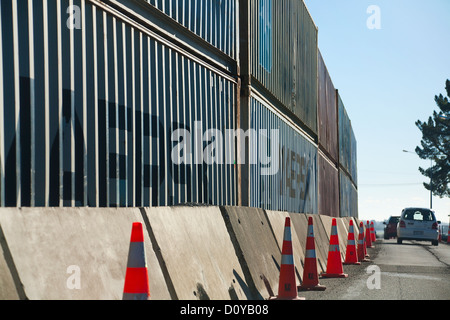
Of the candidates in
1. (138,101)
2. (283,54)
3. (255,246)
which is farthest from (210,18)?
(283,54)

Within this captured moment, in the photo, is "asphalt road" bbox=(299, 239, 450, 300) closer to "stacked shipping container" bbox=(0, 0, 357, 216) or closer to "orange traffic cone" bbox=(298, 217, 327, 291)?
"orange traffic cone" bbox=(298, 217, 327, 291)

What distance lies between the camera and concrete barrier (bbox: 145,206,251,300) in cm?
529

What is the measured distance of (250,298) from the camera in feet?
21.8

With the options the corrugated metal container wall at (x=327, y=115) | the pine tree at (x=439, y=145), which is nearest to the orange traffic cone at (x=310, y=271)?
the corrugated metal container wall at (x=327, y=115)

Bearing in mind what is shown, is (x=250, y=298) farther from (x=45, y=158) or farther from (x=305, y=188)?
(x=305, y=188)

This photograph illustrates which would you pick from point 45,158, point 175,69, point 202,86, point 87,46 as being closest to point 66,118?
point 45,158

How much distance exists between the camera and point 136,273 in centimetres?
408

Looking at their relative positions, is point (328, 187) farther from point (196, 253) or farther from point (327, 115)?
point (196, 253)

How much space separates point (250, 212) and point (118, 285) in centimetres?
366

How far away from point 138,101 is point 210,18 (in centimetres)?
287

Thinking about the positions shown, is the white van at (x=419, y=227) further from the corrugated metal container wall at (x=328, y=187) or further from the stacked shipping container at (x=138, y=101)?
the stacked shipping container at (x=138, y=101)

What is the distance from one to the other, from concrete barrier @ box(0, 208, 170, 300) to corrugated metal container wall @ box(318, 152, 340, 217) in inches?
548

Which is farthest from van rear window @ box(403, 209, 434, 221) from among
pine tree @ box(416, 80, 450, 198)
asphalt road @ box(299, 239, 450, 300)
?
pine tree @ box(416, 80, 450, 198)

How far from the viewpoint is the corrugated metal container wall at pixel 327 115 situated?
66.0 ft
